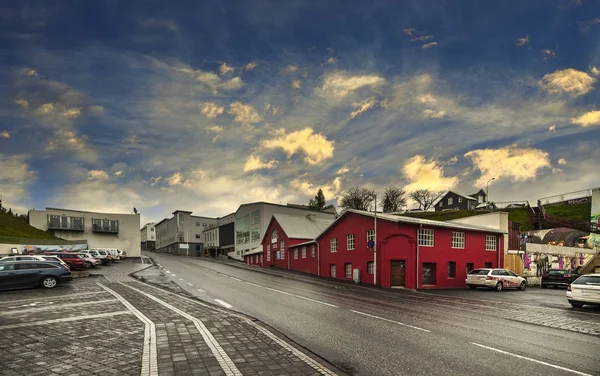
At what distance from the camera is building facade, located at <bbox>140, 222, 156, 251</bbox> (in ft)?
522

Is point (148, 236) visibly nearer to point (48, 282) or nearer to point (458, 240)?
point (458, 240)

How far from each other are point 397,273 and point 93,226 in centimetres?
5961

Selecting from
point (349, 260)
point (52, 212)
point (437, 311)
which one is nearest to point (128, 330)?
point (437, 311)

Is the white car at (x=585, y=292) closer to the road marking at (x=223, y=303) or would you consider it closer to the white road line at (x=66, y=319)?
the road marking at (x=223, y=303)

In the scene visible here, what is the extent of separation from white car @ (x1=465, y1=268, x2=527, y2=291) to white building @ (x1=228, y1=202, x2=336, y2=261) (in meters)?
39.9

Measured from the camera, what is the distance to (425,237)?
33469mm

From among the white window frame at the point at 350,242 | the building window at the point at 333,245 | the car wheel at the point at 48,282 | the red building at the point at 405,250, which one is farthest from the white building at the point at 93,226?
the car wheel at the point at 48,282

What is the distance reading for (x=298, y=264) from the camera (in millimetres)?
49094

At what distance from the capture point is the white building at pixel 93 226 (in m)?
67.5

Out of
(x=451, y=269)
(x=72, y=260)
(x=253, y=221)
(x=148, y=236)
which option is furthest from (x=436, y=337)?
(x=148, y=236)

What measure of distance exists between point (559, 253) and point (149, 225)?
500ft

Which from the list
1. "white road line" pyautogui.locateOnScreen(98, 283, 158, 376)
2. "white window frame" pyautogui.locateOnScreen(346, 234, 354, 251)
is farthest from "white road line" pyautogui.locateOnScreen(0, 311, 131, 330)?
"white window frame" pyautogui.locateOnScreen(346, 234, 354, 251)

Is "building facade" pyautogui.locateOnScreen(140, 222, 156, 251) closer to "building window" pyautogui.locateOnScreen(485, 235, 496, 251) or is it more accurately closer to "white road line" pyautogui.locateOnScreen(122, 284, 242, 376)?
"building window" pyautogui.locateOnScreen(485, 235, 496, 251)

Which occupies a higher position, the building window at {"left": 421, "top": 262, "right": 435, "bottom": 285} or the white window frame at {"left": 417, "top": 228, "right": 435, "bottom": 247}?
the white window frame at {"left": 417, "top": 228, "right": 435, "bottom": 247}
